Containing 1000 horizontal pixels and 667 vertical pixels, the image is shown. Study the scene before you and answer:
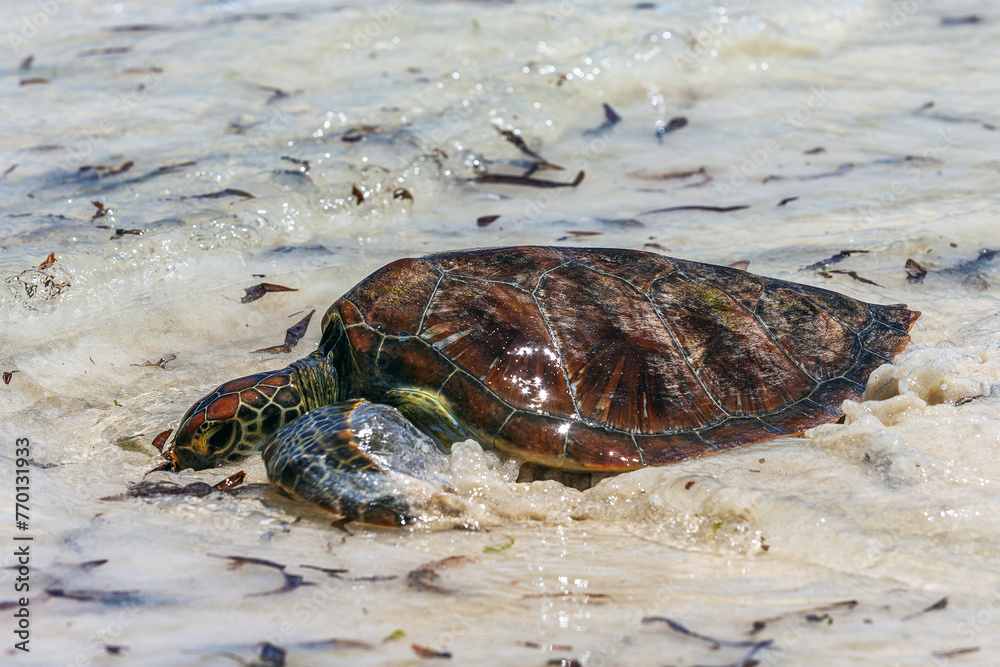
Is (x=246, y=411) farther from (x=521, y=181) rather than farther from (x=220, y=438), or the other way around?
(x=521, y=181)

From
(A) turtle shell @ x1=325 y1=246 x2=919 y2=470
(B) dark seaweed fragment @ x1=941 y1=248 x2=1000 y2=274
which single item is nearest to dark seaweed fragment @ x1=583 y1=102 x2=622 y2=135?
(B) dark seaweed fragment @ x1=941 y1=248 x2=1000 y2=274

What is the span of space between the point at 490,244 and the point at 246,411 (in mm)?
2000

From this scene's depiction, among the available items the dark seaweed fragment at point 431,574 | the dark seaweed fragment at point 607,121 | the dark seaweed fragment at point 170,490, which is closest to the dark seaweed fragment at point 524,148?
the dark seaweed fragment at point 607,121

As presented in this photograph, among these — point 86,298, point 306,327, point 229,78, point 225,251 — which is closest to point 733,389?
point 306,327

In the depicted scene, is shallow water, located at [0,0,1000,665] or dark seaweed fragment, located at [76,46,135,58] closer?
shallow water, located at [0,0,1000,665]

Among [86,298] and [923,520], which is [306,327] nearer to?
[86,298]

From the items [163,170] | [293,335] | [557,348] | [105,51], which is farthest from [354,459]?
[105,51]

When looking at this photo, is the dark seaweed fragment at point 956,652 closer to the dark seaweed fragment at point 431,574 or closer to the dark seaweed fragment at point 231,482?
the dark seaweed fragment at point 431,574

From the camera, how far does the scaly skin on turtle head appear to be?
291cm

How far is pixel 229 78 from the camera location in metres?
6.65

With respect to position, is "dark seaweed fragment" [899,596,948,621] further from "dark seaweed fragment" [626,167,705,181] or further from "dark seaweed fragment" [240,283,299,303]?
"dark seaweed fragment" [626,167,705,181]

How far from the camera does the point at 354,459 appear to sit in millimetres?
2652

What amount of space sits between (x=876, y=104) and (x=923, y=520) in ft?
16.5

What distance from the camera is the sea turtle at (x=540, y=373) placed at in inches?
111
